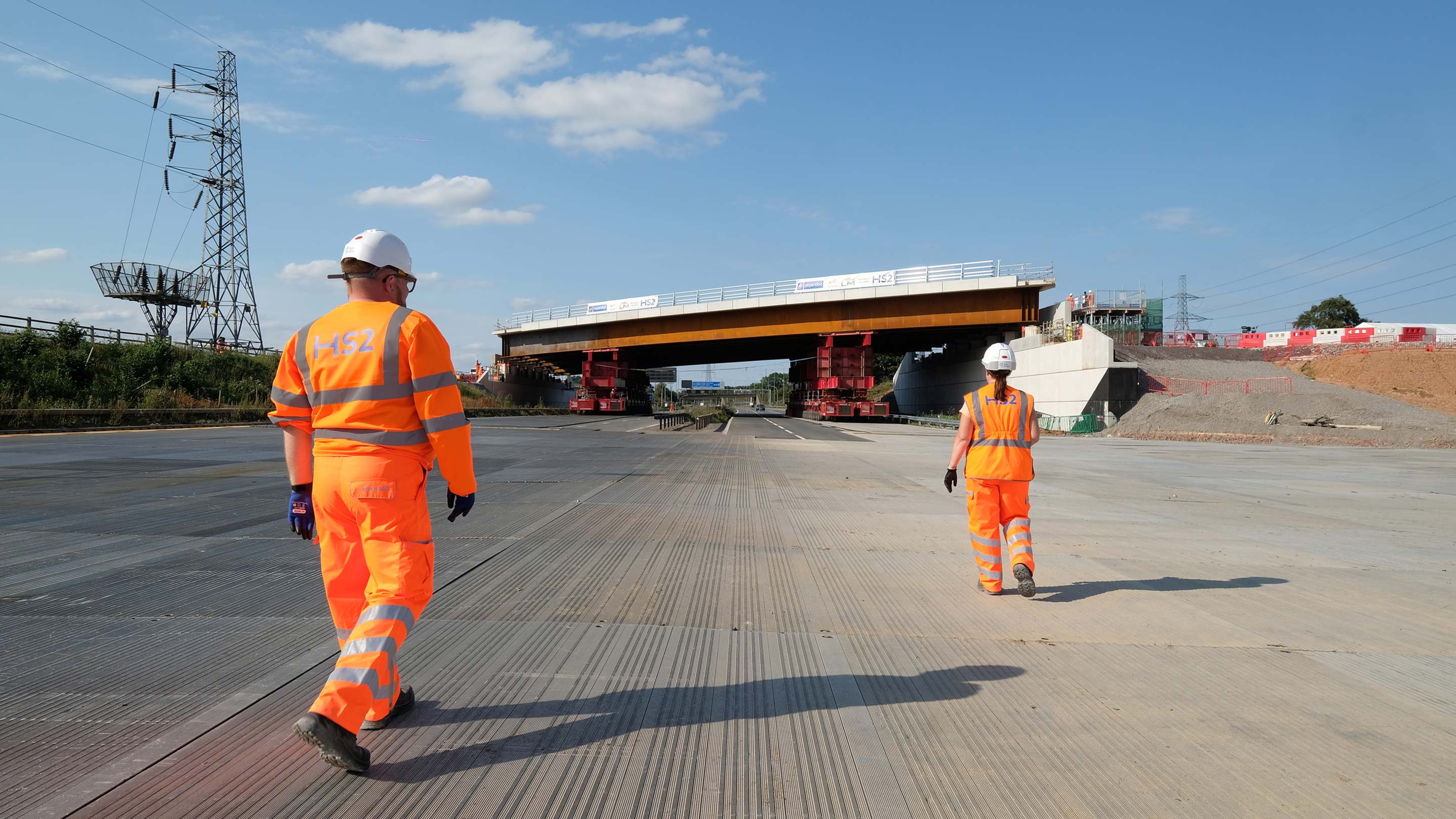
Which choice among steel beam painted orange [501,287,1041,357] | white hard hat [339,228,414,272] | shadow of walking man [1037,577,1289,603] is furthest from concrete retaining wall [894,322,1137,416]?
white hard hat [339,228,414,272]

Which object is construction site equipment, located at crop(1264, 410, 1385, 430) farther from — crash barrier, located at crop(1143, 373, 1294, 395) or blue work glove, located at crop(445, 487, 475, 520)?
blue work glove, located at crop(445, 487, 475, 520)

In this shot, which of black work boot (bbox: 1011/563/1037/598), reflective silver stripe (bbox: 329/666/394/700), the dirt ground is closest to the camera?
reflective silver stripe (bbox: 329/666/394/700)

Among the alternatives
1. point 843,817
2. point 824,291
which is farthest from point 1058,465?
point 824,291

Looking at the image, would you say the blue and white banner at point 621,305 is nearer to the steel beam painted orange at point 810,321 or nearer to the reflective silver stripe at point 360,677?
the steel beam painted orange at point 810,321

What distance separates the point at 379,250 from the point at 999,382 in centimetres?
424

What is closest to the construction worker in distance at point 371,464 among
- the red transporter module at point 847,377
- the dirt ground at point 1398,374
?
the red transporter module at point 847,377

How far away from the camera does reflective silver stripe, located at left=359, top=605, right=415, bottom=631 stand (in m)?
2.58

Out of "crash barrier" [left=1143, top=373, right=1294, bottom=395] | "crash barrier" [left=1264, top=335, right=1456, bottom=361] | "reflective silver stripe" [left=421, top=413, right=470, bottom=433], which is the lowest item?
"reflective silver stripe" [left=421, top=413, right=470, bottom=433]

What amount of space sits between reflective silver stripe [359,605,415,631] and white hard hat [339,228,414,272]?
1.30 metres

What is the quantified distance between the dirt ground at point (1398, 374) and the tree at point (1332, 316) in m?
49.7

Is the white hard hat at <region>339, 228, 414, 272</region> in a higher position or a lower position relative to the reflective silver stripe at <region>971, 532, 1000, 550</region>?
higher

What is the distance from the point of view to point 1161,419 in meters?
31.2

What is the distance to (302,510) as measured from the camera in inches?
114

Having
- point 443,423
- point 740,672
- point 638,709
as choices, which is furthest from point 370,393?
point 740,672
